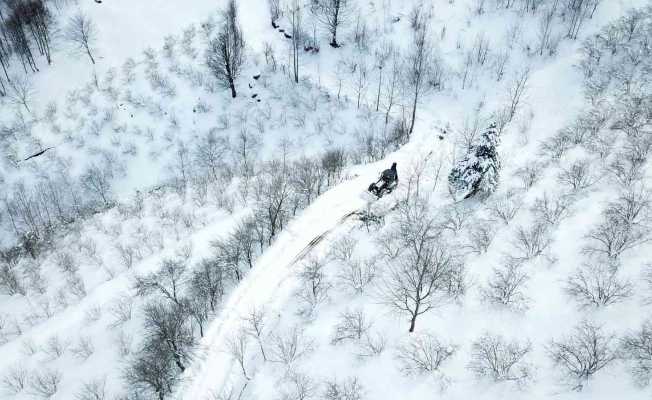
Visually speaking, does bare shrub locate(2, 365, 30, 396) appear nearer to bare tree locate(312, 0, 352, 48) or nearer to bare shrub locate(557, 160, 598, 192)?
bare shrub locate(557, 160, 598, 192)

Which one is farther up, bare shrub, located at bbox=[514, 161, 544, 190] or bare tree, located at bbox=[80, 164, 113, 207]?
bare shrub, located at bbox=[514, 161, 544, 190]

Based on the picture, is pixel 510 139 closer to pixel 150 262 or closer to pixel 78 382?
pixel 150 262

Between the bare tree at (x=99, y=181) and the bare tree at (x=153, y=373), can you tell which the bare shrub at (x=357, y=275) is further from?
the bare tree at (x=99, y=181)

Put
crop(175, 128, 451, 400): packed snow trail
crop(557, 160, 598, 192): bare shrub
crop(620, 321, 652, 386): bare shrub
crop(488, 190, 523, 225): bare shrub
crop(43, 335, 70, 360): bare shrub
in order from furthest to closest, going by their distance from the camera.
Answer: crop(557, 160, 598, 192): bare shrub, crop(488, 190, 523, 225): bare shrub, crop(43, 335, 70, 360): bare shrub, crop(175, 128, 451, 400): packed snow trail, crop(620, 321, 652, 386): bare shrub

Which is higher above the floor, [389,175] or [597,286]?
[597,286]

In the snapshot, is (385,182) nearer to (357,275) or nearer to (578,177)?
(357,275)

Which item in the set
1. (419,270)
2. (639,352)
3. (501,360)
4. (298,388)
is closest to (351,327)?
(298,388)

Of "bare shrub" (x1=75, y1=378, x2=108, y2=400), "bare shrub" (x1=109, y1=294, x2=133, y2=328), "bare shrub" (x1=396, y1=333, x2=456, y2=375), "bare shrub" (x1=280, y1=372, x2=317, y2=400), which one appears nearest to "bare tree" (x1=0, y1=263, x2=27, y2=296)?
"bare shrub" (x1=109, y1=294, x2=133, y2=328)
